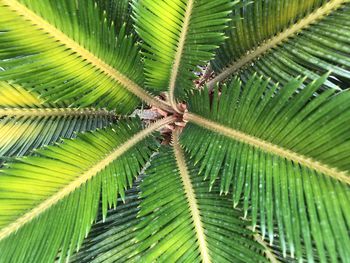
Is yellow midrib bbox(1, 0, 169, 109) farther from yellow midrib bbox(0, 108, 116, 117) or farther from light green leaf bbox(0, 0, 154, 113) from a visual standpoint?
yellow midrib bbox(0, 108, 116, 117)

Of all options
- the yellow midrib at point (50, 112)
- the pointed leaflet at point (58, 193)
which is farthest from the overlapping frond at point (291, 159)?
the yellow midrib at point (50, 112)

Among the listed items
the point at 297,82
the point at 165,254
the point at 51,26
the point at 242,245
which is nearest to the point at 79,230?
the point at 165,254

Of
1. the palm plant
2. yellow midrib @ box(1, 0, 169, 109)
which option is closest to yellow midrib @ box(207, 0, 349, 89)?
the palm plant

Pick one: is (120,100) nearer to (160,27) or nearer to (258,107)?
(160,27)

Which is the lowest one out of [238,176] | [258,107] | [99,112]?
[238,176]

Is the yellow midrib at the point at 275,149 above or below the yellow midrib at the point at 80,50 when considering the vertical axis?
below

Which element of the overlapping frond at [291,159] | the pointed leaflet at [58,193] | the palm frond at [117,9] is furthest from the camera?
the palm frond at [117,9]

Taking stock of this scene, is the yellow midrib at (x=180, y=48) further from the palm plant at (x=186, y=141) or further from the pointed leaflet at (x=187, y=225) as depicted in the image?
the pointed leaflet at (x=187, y=225)

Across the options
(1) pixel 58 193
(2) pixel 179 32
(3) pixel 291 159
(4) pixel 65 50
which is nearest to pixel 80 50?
(4) pixel 65 50
